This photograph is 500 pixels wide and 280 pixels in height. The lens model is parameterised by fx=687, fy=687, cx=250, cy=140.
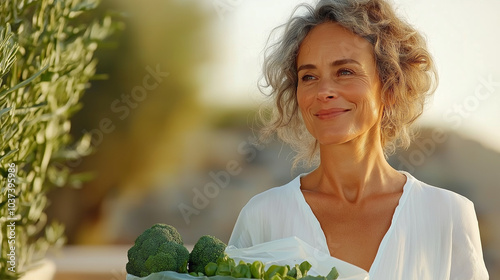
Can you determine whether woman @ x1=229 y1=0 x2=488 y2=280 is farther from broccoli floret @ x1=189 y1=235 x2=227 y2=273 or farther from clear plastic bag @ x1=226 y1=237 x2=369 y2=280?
broccoli floret @ x1=189 y1=235 x2=227 y2=273

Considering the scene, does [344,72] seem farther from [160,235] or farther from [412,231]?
[160,235]

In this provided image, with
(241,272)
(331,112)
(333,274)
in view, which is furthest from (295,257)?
(331,112)

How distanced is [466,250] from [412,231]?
166mm

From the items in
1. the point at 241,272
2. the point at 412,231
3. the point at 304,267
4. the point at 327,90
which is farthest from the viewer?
the point at 412,231

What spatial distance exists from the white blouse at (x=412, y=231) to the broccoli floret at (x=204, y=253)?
660mm

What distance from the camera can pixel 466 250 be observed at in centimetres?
200

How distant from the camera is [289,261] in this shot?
5.11ft

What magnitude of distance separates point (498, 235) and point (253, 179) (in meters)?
5.91

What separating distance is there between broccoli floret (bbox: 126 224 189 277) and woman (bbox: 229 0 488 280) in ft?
2.27

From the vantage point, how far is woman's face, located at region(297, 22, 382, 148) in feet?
6.54

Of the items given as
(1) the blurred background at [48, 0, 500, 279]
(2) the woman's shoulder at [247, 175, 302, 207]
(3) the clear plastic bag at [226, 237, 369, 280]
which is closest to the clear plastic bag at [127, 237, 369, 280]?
(3) the clear plastic bag at [226, 237, 369, 280]

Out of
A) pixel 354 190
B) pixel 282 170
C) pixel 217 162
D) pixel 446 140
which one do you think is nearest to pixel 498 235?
pixel 446 140

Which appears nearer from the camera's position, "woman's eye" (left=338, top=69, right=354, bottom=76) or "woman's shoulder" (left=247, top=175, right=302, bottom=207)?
"woman's eye" (left=338, top=69, right=354, bottom=76)

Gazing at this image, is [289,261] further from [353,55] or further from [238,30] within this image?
[238,30]
